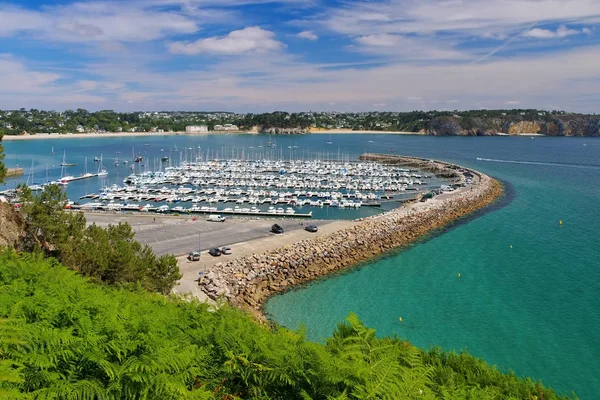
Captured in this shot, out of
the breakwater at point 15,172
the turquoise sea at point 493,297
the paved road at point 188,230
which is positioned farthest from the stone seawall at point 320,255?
the breakwater at point 15,172

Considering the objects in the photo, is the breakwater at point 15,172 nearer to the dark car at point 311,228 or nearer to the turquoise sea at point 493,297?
the dark car at point 311,228

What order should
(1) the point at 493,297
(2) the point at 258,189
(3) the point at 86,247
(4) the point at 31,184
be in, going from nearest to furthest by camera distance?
(3) the point at 86,247 < (1) the point at 493,297 < (2) the point at 258,189 < (4) the point at 31,184

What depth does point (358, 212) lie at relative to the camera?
53.1 metres

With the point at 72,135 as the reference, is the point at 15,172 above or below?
below

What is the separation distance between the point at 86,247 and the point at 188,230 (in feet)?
61.5

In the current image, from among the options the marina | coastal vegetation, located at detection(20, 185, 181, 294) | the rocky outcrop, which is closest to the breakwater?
the marina

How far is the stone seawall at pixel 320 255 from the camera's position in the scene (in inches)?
1057

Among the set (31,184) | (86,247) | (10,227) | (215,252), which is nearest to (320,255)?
(215,252)

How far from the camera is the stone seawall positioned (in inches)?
1057

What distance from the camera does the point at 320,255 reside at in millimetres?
33406

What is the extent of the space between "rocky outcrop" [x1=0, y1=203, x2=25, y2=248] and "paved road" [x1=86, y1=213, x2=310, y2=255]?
439 inches

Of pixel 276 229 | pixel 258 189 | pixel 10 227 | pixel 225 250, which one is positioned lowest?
pixel 225 250

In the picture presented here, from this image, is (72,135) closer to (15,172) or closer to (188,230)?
(15,172)

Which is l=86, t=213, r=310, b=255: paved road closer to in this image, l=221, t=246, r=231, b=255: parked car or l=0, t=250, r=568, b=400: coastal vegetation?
l=221, t=246, r=231, b=255: parked car
